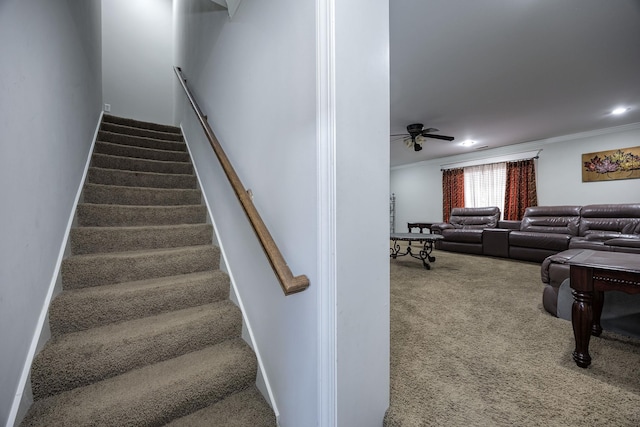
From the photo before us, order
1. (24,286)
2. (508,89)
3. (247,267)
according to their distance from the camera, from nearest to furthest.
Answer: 1. (24,286)
2. (247,267)
3. (508,89)

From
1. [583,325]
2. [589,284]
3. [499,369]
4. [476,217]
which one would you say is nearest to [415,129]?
[476,217]

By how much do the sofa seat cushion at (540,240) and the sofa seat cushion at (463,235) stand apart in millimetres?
500

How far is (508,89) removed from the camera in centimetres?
306

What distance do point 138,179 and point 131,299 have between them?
135cm

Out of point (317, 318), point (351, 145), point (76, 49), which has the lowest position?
point (317, 318)

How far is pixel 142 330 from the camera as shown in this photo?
1.25 metres

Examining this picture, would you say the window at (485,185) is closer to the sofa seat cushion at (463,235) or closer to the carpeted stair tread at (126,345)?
the sofa seat cushion at (463,235)

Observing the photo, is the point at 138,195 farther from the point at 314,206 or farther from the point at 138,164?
the point at 314,206

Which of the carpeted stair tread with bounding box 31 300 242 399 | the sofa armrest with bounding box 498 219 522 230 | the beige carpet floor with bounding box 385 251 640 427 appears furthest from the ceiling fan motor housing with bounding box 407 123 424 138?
the carpeted stair tread with bounding box 31 300 242 399

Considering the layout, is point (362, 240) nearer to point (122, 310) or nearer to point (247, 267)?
point (247, 267)

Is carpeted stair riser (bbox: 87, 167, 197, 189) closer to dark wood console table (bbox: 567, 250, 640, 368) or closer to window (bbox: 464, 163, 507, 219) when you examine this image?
dark wood console table (bbox: 567, 250, 640, 368)

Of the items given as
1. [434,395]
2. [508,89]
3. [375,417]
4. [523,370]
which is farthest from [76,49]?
[508,89]

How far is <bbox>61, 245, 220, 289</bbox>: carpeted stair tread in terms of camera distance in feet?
4.52

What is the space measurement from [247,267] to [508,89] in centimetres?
371
